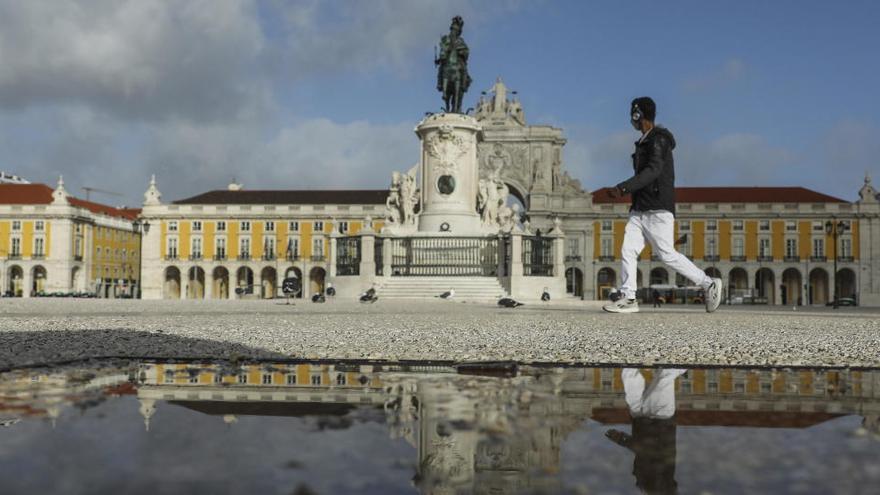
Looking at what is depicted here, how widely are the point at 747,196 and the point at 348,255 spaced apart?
170 feet

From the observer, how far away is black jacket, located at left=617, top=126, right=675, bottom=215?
7449 millimetres

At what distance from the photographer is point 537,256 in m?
21.9

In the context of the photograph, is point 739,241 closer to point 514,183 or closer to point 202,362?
point 514,183

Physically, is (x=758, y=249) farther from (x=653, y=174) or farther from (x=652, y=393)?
(x=652, y=393)

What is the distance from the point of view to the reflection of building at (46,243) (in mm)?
60469

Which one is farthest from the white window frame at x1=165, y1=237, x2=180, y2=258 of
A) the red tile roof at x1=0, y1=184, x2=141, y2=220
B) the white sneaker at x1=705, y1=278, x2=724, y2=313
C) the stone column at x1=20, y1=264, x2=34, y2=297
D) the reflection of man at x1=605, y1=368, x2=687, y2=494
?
the reflection of man at x1=605, y1=368, x2=687, y2=494

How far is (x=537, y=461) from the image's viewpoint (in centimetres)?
179

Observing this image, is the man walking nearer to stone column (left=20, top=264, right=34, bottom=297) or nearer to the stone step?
the stone step

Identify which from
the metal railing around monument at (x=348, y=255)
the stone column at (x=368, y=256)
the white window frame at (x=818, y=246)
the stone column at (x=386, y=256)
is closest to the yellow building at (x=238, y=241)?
the white window frame at (x=818, y=246)

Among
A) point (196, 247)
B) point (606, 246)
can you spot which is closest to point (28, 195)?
point (196, 247)

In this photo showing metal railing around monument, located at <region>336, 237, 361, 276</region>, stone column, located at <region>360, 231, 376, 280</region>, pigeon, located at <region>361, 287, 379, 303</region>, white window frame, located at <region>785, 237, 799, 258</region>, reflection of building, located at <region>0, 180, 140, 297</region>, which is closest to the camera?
pigeon, located at <region>361, 287, 379, 303</region>

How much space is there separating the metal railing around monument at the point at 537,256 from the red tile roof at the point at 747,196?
4251cm

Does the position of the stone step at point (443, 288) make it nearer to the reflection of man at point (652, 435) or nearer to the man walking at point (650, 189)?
the man walking at point (650, 189)

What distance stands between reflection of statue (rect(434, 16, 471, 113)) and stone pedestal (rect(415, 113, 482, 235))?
1.27 meters
